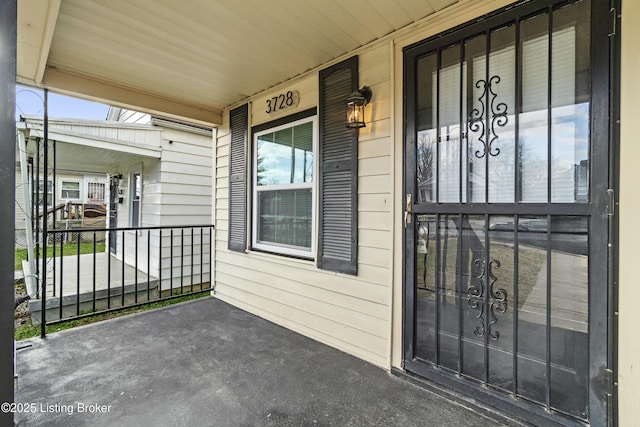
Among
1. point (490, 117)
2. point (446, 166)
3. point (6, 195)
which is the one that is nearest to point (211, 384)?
point (6, 195)

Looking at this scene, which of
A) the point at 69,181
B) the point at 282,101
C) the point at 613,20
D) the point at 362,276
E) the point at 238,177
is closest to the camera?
the point at 613,20

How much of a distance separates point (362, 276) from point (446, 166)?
1.05 meters

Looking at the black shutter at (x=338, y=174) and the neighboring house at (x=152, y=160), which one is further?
the neighboring house at (x=152, y=160)

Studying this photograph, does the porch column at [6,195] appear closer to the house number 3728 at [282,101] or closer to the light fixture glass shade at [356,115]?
the light fixture glass shade at [356,115]

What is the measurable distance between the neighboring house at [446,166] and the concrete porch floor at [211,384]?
23cm

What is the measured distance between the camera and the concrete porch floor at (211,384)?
170 centimetres

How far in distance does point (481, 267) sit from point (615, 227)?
642 millimetres

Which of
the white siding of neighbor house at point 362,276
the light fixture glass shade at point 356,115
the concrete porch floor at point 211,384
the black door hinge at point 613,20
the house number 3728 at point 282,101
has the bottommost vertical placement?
the concrete porch floor at point 211,384

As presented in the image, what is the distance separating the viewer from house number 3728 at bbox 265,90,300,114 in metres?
2.96

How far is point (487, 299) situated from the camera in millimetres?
1795

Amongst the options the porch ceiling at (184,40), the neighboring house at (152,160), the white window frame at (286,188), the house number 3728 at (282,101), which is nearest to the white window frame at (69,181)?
the neighboring house at (152,160)

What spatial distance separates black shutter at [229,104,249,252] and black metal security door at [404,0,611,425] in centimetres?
207

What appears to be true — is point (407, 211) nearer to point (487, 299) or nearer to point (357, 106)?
point (487, 299)

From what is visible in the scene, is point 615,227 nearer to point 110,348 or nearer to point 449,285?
point 449,285
